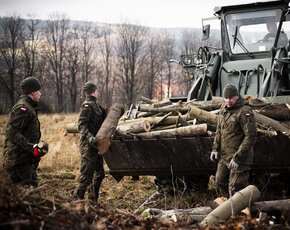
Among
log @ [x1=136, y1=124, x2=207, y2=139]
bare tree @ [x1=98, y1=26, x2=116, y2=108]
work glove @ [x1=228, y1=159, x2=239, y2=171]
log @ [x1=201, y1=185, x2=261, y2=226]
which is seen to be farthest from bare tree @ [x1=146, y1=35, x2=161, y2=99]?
log @ [x1=201, y1=185, x2=261, y2=226]

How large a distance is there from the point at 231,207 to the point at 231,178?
1145mm

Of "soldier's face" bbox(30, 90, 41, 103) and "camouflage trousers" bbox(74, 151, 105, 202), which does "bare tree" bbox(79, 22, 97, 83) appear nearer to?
"camouflage trousers" bbox(74, 151, 105, 202)

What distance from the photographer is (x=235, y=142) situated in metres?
5.93

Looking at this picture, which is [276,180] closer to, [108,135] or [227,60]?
[227,60]

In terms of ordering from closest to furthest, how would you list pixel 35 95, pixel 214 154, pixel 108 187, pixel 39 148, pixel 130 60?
1. pixel 39 148
2. pixel 35 95
3. pixel 214 154
4. pixel 108 187
5. pixel 130 60

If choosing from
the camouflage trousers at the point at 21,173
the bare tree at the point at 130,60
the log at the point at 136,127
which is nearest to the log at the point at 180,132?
the log at the point at 136,127

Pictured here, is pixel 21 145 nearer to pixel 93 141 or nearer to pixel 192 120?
pixel 93 141

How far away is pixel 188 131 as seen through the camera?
6.57 meters

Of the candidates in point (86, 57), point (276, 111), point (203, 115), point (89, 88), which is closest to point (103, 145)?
point (89, 88)

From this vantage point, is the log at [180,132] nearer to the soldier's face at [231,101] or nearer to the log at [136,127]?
the log at [136,127]

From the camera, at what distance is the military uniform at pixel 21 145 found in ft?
18.5

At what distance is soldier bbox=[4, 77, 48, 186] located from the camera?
5.59m

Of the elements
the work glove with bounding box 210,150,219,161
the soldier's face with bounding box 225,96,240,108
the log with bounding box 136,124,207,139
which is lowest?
the work glove with bounding box 210,150,219,161

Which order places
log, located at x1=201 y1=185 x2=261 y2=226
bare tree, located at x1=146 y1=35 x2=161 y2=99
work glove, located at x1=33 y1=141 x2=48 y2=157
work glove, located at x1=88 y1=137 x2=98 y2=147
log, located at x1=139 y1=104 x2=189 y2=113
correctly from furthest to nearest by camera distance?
bare tree, located at x1=146 y1=35 x2=161 y2=99 → log, located at x1=139 y1=104 x2=189 y2=113 → work glove, located at x1=88 y1=137 x2=98 y2=147 → work glove, located at x1=33 y1=141 x2=48 y2=157 → log, located at x1=201 y1=185 x2=261 y2=226
